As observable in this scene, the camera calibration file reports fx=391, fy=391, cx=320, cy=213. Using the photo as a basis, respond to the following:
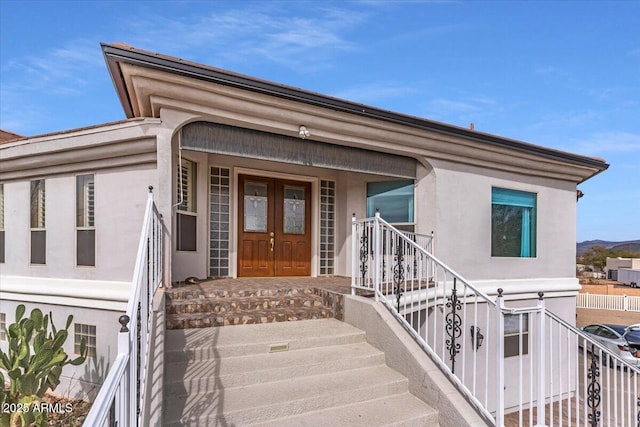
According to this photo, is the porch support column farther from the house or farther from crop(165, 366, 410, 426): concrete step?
crop(165, 366, 410, 426): concrete step

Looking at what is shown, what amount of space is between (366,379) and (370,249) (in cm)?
218

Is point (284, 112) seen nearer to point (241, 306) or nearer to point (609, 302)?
point (241, 306)

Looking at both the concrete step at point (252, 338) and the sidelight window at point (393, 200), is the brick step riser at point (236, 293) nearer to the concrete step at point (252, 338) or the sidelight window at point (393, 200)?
the concrete step at point (252, 338)

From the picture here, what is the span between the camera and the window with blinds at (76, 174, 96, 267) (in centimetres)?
640

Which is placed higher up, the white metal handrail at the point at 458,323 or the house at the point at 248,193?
the house at the point at 248,193

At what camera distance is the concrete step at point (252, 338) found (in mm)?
3963

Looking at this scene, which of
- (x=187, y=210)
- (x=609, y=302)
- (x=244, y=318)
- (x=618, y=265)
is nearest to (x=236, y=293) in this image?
(x=244, y=318)

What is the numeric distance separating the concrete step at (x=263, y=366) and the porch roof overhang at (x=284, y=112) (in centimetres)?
329

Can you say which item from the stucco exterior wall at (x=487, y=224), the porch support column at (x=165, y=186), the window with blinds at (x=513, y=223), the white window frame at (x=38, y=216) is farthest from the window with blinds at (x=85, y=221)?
the window with blinds at (x=513, y=223)

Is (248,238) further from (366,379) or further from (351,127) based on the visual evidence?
(366,379)

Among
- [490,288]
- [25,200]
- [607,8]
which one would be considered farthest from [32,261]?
[607,8]

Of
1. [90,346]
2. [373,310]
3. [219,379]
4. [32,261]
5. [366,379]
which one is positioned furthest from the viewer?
[32,261]

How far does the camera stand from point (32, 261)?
23.1 ft

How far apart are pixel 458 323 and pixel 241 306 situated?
3837 millimetres
